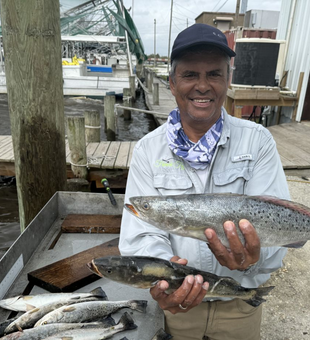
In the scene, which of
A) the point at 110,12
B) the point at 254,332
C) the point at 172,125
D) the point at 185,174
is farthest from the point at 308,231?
the point at 110,12

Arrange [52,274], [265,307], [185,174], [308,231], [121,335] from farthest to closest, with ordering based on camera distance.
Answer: [265,307], [52,274], [121,335], [185,174], [308,231]

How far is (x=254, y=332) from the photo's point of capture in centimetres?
244

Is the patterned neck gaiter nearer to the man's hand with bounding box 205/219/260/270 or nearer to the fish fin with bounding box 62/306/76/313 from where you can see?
the man's hand with bounding box 205/219/260/270

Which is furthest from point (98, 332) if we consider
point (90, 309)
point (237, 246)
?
point (237, 246)

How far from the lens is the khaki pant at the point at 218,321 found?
228 cm

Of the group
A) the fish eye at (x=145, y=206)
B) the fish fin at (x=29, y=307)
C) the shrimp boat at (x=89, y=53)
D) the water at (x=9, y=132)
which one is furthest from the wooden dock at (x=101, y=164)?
the shrimp boat at (x=89, y=53)

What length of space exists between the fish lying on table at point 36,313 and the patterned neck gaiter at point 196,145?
5.95 ft

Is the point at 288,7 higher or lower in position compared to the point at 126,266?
higher

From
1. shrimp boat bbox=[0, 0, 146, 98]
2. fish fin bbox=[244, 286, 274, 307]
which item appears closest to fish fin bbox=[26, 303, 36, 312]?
fish fin bbox=[244, 286, 274, 307]

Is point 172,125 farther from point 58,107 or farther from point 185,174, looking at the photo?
point 58,107

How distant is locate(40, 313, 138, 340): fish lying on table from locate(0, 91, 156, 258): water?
475cm

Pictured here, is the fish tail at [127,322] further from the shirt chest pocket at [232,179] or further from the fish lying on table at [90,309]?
the shirt chest pocket at [232,179]

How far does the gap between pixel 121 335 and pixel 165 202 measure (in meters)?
1.50

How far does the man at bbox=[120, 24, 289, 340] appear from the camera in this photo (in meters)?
2.05
